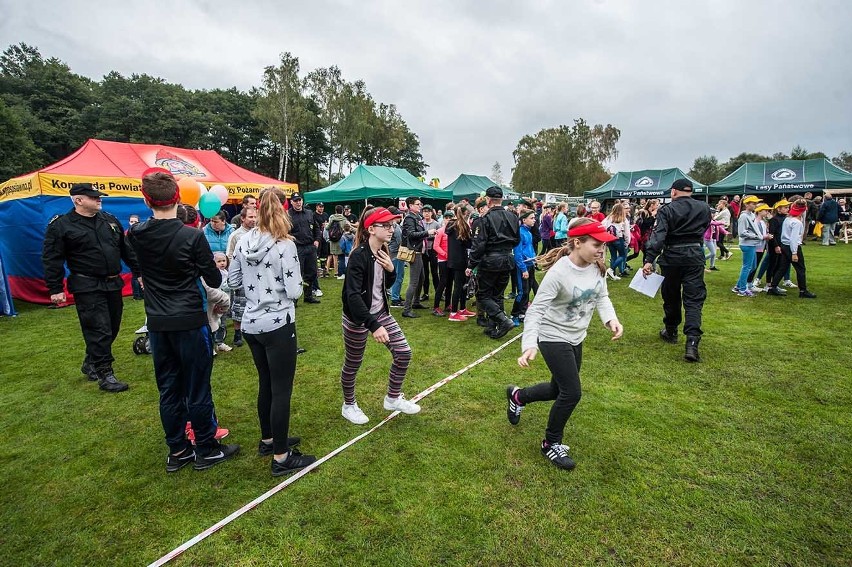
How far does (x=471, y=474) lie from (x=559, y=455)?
0.67 m

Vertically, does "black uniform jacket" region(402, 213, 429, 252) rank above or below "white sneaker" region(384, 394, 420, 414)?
above

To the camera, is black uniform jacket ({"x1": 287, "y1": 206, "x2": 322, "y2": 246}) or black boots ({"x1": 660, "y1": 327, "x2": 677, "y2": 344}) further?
black uniform jacket ({"x1": 287, "y1": 206, "x2": 322, "y2": 246})

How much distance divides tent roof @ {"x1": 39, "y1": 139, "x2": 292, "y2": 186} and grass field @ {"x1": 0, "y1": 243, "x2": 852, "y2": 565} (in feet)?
22.7

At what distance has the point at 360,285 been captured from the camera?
3.38 m

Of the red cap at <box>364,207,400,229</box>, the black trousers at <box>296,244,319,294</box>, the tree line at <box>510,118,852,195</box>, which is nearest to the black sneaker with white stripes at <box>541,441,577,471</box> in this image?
the red cap at <box>364,207,400,229</box>

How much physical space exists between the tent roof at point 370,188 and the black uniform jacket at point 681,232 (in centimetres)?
1696

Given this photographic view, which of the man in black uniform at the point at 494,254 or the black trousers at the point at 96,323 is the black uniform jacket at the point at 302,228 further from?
the black trousers at the point at 96,323

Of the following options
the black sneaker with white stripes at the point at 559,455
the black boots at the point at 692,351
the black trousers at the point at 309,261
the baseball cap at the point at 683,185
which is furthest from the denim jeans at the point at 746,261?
the black trousers at the point at 309,261

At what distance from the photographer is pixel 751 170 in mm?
24516

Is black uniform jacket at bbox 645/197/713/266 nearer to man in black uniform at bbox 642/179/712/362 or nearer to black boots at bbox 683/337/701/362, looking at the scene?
man in black uniform at bbox 642/179/712/362

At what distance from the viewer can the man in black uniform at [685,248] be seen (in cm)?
537

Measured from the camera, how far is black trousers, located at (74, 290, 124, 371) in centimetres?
469

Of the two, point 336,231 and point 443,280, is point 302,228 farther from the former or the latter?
point 443,280

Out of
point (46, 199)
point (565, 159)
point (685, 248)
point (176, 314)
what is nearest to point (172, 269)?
point (176, 314)
